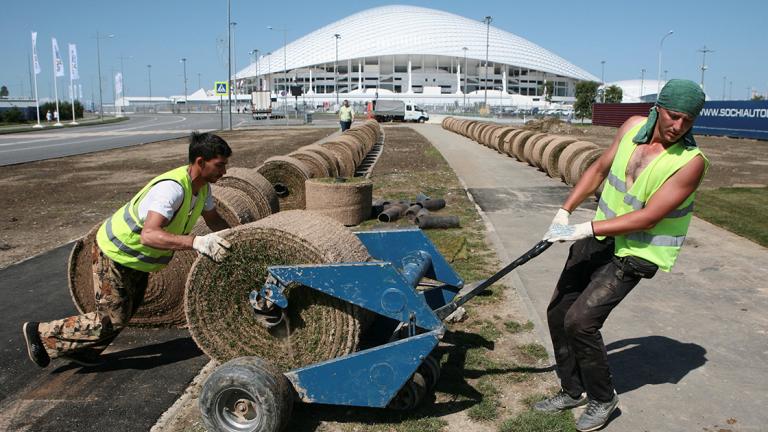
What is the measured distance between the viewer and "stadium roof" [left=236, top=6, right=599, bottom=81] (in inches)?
5079

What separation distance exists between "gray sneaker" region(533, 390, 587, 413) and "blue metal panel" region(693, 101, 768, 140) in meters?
33.9

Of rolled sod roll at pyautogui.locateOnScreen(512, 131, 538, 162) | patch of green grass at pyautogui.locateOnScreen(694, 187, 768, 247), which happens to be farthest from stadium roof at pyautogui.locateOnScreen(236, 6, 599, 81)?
patch of green grass at pyautogui.locateOnScreen(694, 187, 768, 247)

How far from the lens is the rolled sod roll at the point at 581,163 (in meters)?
14.3

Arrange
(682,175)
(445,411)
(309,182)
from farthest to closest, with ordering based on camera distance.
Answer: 1. (309,182)
2. (445,411)
3. (682,175)

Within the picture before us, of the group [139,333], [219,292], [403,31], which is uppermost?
[403,31]

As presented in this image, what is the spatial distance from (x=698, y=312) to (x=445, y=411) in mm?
3237

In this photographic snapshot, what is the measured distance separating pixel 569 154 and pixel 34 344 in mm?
13179

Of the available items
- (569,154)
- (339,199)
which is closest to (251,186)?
(339,199)

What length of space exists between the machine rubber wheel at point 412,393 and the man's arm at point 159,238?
1.60m

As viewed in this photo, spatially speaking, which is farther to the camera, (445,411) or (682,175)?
(445,411)

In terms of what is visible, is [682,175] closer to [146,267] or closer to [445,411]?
[445,411]

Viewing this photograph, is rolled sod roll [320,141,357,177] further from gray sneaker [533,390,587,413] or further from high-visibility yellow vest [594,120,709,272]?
high-visibility yellow vest [594,120,709,272]

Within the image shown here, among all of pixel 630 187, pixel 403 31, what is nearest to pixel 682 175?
pixel 630 187

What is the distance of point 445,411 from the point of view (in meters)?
4.08
